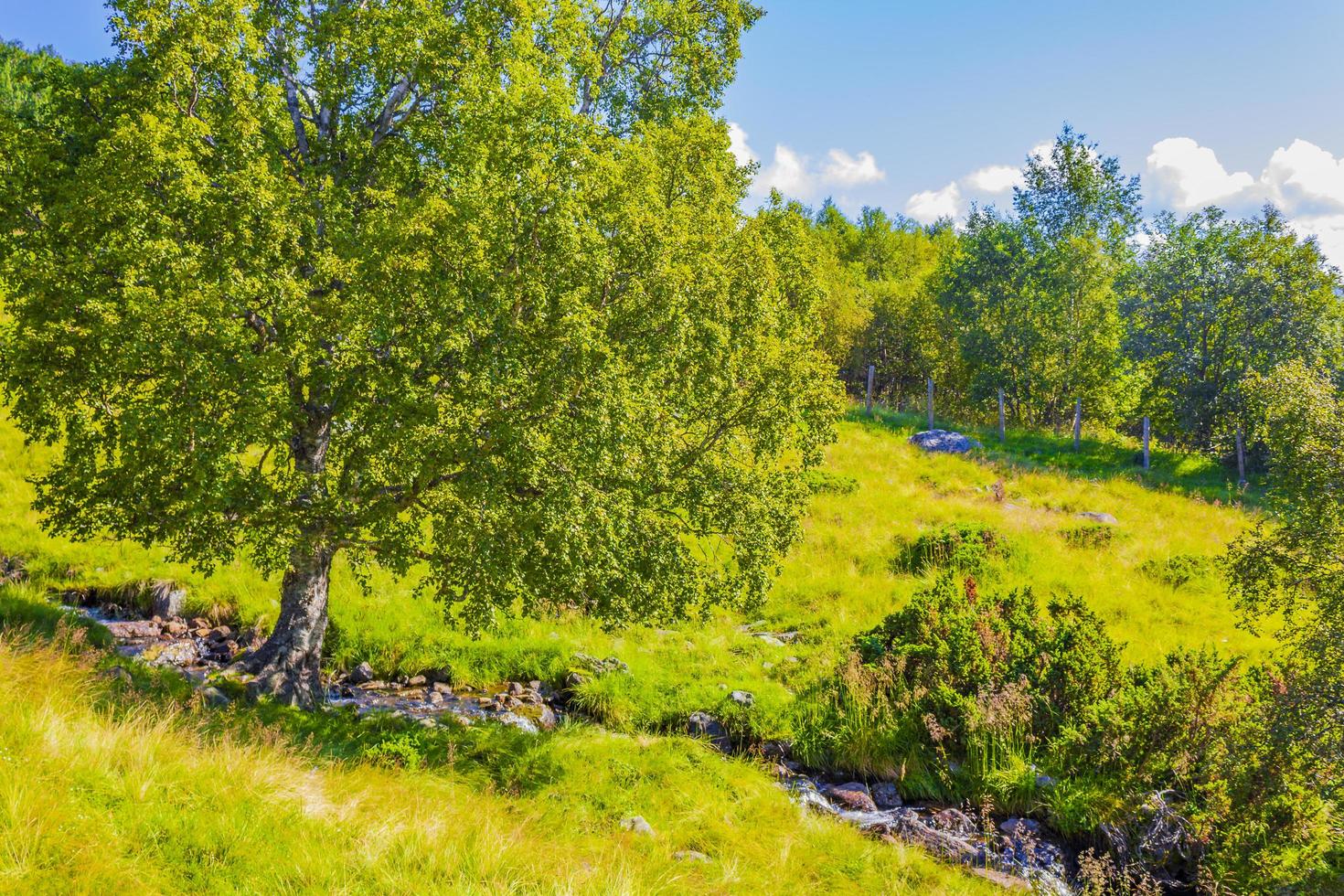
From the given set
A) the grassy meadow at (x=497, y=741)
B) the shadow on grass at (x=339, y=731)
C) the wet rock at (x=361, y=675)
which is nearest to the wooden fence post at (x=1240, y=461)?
the grassy meadow at (x=497, y=741)

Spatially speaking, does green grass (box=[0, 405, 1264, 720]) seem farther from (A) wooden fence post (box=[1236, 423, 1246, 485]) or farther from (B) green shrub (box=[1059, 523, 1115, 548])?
(A) wooden fence post (box=[1236, 423, 1246, 485])

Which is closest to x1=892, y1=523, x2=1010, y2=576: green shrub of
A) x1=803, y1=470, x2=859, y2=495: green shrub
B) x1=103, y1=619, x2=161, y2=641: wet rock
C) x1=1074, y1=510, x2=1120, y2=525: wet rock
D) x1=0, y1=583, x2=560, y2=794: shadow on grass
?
x1=803, y1=470, x2=859, y2=495: green shrub

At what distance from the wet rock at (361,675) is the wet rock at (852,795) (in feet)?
33.8

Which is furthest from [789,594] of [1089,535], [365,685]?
[365,685]

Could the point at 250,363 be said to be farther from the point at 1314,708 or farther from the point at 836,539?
the point at 836,539

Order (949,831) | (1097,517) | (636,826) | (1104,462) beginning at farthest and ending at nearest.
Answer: (1104,462)
(1097,517)
(949,831)
(636,826)

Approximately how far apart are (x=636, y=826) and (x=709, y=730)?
4276 millimetres

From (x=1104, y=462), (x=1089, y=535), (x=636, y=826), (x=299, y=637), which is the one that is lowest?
(x=636, y=826)

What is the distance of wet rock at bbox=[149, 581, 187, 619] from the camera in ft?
56.5

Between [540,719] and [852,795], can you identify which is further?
[540,719]

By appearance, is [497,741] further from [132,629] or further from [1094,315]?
[1094,315]

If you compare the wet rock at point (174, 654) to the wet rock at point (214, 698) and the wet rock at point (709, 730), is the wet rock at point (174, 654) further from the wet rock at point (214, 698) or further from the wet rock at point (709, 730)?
the wet rock at point (709, 730)

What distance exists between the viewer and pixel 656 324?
468 inches

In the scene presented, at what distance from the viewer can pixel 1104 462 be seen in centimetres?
3369
